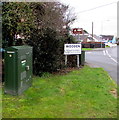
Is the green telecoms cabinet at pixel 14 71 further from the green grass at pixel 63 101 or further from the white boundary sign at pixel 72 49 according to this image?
the white boundary sign at pixel 72 49

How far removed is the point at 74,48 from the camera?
471 inches

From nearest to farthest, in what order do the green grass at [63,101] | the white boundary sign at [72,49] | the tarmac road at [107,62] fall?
the green grass at [63,101]
the white boundary sign at [72,49]
the tarmac road at [107,62]

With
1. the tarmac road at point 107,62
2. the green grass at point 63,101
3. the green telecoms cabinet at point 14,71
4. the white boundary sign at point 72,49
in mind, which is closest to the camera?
the green grass at point 63,101

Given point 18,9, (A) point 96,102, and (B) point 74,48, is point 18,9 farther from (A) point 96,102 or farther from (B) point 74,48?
(A) point 96,102

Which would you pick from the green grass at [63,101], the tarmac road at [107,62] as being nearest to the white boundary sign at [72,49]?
the tarmac road at [107,62]

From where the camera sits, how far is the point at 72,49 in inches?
462

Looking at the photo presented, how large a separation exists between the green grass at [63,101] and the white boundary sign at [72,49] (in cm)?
374

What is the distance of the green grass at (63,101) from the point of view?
4.77 m

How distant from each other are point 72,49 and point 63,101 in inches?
248

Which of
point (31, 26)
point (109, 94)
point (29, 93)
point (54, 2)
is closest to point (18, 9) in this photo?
point (31, 26)

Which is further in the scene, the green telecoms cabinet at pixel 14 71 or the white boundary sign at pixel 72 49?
the white boundary sign at pixel 72 49

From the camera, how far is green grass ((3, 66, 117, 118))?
4.77 meters

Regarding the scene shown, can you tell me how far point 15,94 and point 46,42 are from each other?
3.81 meters

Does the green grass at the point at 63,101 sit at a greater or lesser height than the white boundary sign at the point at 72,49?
lesser
